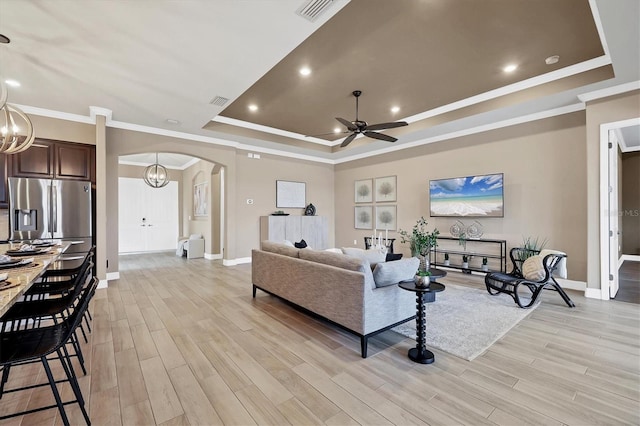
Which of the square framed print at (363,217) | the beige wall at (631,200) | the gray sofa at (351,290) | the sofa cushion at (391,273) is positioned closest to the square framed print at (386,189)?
the square framed print at (363,217)

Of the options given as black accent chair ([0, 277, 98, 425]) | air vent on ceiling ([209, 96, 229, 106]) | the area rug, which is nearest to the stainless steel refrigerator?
air vent on ceiling ([209, 96, 229, 106])

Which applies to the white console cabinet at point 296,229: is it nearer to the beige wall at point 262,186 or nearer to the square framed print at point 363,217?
the beige wall at point 262,186

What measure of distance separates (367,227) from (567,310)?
4791 millimetres

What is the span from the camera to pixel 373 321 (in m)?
2.60

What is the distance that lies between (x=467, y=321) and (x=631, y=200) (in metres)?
7.66

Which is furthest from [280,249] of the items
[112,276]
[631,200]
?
[631,200]

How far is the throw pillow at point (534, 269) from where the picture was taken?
384cm

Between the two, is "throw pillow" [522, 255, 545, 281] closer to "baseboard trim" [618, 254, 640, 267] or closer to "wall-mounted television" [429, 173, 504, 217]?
"wall-mounted television" [429, 173, 504, 217]

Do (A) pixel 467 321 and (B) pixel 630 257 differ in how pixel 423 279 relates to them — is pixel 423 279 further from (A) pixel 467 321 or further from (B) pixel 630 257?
(B) pixel 630 257

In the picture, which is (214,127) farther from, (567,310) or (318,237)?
(567,310)

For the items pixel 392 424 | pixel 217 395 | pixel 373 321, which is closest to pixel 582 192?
pixel 373 321

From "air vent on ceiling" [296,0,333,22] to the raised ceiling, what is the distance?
0.06 metres

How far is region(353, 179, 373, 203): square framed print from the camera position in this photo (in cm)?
787

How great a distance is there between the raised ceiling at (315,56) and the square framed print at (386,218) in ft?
8.32
